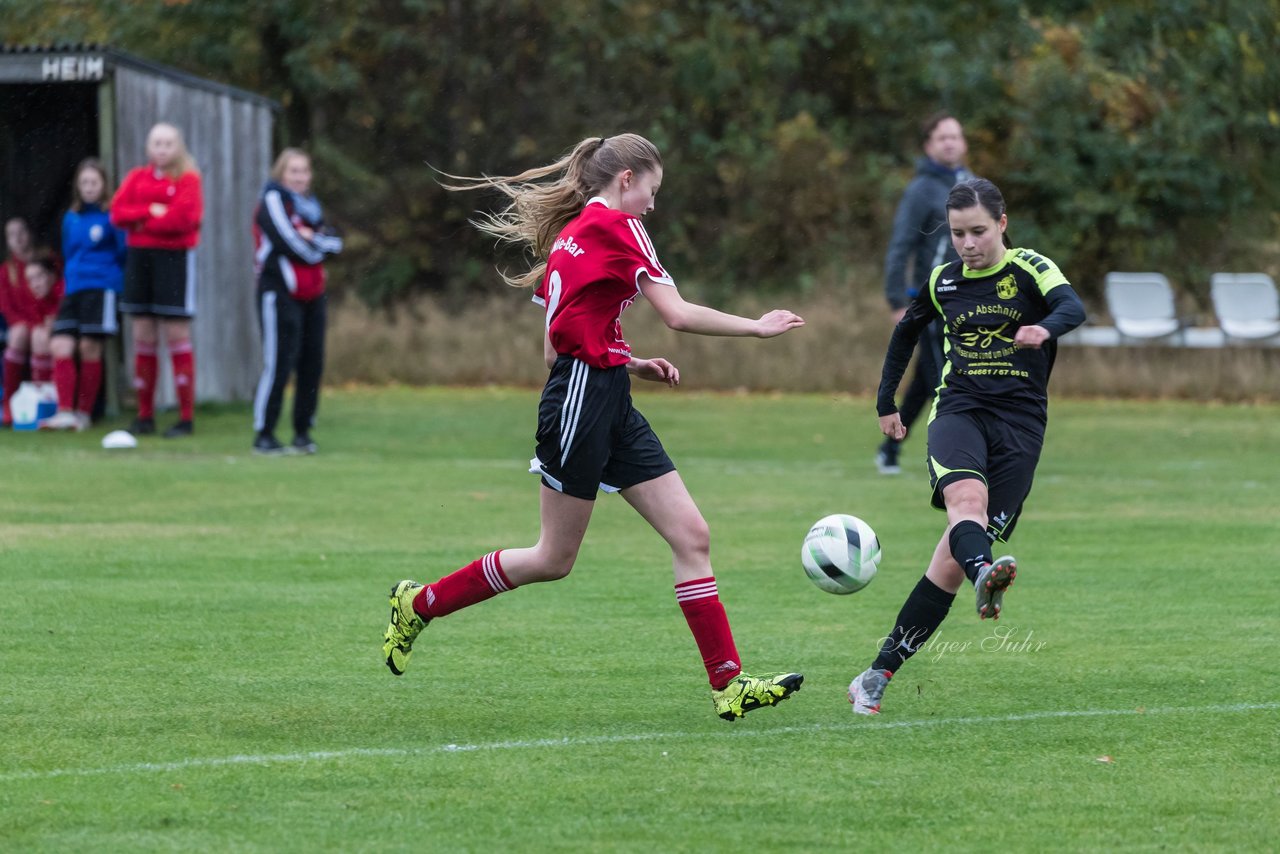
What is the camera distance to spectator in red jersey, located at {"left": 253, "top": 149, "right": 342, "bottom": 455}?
13375 mm

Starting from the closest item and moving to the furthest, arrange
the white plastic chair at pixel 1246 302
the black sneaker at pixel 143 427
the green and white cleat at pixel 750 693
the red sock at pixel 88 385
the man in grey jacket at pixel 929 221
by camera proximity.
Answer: the green and white cleat at pixel 750 693, the man in grey jacket at pixel 929 221, the black sneaker at pixel 143 427, the red sock at pixel 88 385, the white plastic chair at pixel 1246 302

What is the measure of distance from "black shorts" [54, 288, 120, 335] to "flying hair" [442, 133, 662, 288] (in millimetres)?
9705

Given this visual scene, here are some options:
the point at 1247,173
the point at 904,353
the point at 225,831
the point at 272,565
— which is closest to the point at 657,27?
the point at 1247,173

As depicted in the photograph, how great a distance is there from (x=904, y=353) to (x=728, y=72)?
76.5ft

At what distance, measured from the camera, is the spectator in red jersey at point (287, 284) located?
527 inches

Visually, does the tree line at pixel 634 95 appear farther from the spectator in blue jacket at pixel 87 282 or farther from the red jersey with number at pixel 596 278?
the red jersey with number at pixel 596 278

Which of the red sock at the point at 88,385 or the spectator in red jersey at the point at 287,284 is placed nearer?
the spectator in red jersey at the point at 287,284

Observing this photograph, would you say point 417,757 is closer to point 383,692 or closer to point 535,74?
point 383,692

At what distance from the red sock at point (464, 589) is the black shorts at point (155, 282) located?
350 inches

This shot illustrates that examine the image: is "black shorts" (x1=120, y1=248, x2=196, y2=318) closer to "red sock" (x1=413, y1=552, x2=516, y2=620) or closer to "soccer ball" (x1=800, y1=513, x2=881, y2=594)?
"red sock" (x1=413, y1=552, x2=516, y2=620)

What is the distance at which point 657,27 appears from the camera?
2933 cm

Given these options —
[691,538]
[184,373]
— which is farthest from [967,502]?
[184,373]

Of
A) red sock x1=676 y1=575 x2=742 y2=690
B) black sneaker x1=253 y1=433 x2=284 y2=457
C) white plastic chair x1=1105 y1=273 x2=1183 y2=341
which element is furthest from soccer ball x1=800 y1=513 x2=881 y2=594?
white plastic chair x1=1105 y1=273 x2=1183 y2=341

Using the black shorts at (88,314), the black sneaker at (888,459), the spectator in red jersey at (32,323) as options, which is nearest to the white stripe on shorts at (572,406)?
the black sneaker at (888,459)
